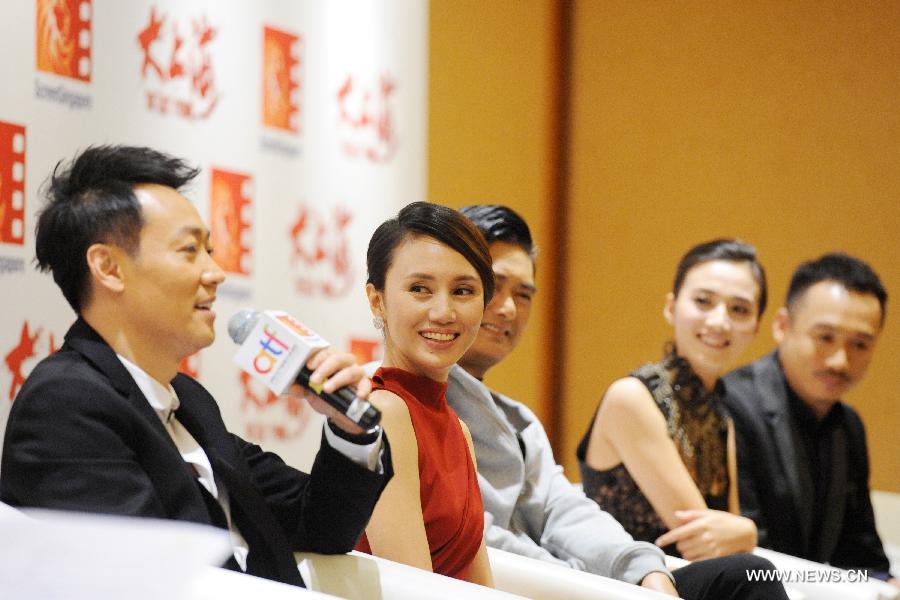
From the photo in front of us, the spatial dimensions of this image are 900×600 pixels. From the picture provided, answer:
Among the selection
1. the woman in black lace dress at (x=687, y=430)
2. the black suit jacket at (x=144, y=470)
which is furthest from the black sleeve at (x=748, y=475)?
the black suit jacket at (x=144, y=470)

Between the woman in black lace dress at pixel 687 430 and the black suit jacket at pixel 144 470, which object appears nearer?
the black suit jacket at pixel 144 470

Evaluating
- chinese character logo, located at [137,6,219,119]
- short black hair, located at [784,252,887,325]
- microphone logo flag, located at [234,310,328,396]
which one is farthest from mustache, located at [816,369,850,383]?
microphone logo flag, located at [234,310,328,396]

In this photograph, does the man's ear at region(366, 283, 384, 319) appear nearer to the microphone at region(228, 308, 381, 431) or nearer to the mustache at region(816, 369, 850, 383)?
the microphone at region(228, 308, 381, 431)

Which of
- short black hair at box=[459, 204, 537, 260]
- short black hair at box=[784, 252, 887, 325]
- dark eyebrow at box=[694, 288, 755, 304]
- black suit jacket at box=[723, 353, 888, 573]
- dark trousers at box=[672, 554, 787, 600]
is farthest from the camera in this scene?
short black hair at box=[784, 252, 887, 325]

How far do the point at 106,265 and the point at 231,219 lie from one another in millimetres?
1907

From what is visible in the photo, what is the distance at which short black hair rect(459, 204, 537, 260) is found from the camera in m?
2.62

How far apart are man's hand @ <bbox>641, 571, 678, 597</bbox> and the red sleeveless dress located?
0.51 m

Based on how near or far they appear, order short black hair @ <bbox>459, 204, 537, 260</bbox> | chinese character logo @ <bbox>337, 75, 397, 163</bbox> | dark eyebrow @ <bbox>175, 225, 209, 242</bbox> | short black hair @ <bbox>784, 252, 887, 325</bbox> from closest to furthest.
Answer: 1. dark eyebrow @ <bbox>175, 225, 209, 242</bbox>
2. short black hair @ <bbox>459, 204, 537, 260</bbox>
3. short black hair @ <bbox>784, 252, 887, 325</bbox>
4. chinese character logo @ <bbox>337, 75, 397, 163</bbox>

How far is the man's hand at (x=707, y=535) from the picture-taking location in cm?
282

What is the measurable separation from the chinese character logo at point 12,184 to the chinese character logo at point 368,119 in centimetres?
136

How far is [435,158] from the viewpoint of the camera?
489cm

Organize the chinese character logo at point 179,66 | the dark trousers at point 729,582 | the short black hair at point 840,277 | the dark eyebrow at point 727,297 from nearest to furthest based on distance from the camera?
1. the dark trousers at point 729,582
2. the dark eyebrow at point 727,297
3. the chinese character logo at point 179,66
4. the short black hair at point 840,277

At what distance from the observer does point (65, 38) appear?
120 inches

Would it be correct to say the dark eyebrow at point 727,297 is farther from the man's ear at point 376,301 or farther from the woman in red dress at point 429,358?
the man's ear at point 376,301
